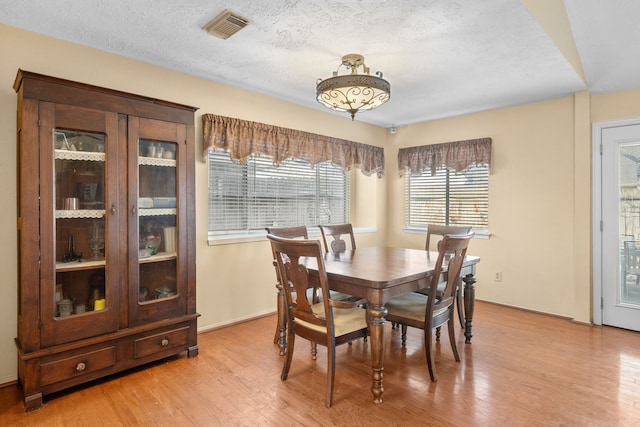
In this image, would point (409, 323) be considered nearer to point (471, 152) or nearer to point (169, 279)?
point (169, 279)

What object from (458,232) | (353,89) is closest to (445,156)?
(458,232)

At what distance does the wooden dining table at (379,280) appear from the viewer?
210cm

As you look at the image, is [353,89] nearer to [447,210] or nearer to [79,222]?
[79,222]

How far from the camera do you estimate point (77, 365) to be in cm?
223

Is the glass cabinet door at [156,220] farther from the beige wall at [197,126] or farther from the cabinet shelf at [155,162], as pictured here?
the beige wall at [197,126]

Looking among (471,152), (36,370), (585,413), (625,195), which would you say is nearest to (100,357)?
(36,370)

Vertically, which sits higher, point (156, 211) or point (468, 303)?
point (156, 211)

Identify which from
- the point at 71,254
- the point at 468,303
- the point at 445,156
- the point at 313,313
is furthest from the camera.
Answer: the point at 445,156

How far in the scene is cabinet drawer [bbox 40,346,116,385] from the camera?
213cm

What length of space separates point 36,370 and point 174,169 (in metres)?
1.52

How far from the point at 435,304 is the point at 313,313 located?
84cm

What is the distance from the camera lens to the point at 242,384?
7.75 ft

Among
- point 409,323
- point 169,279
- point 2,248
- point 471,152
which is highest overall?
point 471,152

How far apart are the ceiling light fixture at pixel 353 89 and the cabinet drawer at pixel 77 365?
7.52ft
